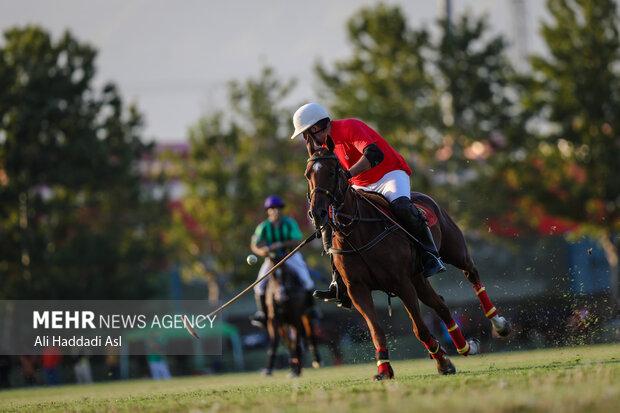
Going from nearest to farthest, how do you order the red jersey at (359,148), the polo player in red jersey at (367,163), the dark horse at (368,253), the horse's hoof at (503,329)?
the dark horse at (368,253) → the polo player in red jersey at (367,163) → the red jersey at (359,148) → the horse's hoof at (503,329)

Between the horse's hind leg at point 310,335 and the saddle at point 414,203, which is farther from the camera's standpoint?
the horse's hind leg at point 310,335

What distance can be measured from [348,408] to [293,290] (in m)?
11.9

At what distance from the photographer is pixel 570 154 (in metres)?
42.9

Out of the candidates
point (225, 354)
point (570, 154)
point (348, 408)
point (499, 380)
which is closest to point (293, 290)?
point (499, 380)

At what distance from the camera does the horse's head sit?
11.4 meters

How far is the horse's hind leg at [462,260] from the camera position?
1385 centimetres

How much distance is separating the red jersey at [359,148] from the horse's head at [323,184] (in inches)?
21.5

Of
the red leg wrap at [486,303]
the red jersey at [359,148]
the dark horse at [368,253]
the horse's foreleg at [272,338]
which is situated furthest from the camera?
the horse's foreleg at [272,338]

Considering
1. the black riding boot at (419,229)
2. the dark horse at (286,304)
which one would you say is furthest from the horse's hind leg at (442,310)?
the dark horse at (286,304)

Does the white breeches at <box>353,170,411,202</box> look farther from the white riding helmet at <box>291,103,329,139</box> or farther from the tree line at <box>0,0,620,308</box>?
the tree line at <box>0,0,620,308</box>

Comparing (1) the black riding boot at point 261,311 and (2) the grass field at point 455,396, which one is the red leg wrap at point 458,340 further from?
(1) the black riding boot at point 261,311

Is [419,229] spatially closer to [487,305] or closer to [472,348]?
[472,348]

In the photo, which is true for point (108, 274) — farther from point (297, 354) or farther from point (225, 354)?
point (297, 354)

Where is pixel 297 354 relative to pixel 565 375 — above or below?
above
